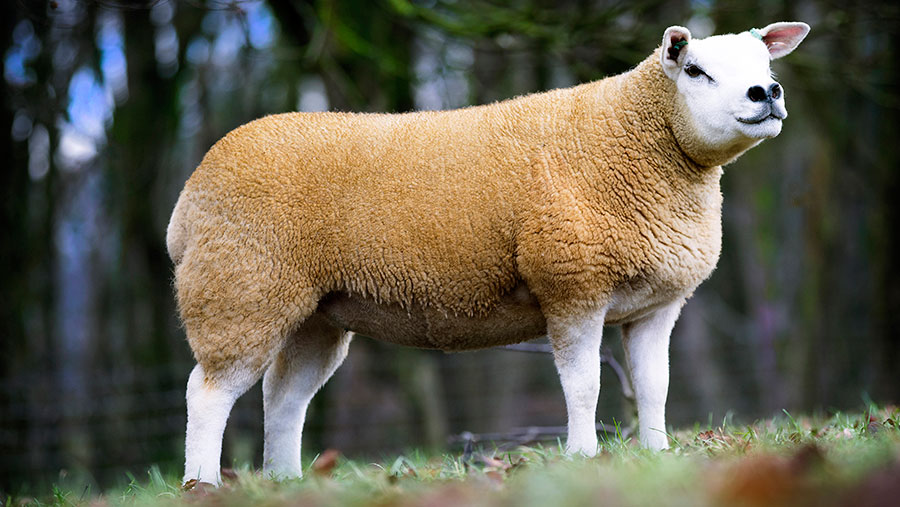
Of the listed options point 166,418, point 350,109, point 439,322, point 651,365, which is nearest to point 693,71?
point 651,365

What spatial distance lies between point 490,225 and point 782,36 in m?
1.92

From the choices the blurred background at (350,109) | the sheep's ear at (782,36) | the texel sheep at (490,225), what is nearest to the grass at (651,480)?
the texel sheep at (490,225)

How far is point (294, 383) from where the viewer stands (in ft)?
16.7

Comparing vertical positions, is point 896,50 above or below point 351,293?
above

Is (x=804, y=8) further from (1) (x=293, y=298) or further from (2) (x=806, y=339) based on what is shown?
(1) (x=293, y=298)

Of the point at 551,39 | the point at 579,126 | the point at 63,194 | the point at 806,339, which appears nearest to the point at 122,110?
the point at 63,194

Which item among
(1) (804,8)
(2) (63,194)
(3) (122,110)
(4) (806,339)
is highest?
(1) (804,8)

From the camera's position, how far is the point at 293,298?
447 cm

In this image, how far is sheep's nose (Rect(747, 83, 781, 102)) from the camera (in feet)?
13.1

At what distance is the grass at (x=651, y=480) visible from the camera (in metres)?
2.13

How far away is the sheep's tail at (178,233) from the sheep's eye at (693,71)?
286 cm

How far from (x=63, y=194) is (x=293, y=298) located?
877 centimetres

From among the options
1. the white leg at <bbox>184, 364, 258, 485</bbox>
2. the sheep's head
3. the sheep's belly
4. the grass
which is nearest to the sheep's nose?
the sheep's head

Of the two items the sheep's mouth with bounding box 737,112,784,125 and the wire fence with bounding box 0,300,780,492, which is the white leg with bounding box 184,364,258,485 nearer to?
the sheep's mouth with bounding box 737,112,784,125
